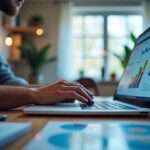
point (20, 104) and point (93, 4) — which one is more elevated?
point (93, 4)

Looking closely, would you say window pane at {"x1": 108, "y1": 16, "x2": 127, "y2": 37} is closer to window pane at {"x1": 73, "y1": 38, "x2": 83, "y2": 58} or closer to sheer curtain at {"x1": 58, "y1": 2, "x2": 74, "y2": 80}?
window pane at {"x1": 73, "y1": 38, "x2": 83, "y2": 58}

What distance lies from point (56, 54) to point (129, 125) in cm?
397

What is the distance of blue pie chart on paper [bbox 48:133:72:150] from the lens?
34 centimetres

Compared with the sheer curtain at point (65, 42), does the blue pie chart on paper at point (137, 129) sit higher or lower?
lower

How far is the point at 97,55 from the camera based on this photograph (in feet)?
14.9

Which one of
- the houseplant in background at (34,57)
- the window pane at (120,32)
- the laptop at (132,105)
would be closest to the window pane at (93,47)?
Result: the window pane at (120,32)

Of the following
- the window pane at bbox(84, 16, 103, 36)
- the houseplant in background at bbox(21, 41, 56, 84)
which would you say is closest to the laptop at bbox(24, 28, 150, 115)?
the houseplant in background at bbox(21, 41, 56, 84)

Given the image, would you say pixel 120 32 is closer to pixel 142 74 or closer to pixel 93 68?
pixel 93 68

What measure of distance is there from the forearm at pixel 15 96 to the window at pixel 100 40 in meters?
3.59

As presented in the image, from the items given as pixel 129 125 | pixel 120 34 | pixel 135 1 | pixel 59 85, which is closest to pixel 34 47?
pixel 120 34

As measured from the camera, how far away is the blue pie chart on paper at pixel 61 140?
34 centimetres

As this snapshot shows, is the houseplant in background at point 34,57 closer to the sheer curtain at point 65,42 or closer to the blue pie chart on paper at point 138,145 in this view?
the sheer curtain at point 65,42

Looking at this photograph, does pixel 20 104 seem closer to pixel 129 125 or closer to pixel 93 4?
pixel 129 125

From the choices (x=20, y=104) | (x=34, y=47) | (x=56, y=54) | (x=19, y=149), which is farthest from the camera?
(x=56, y=54)
